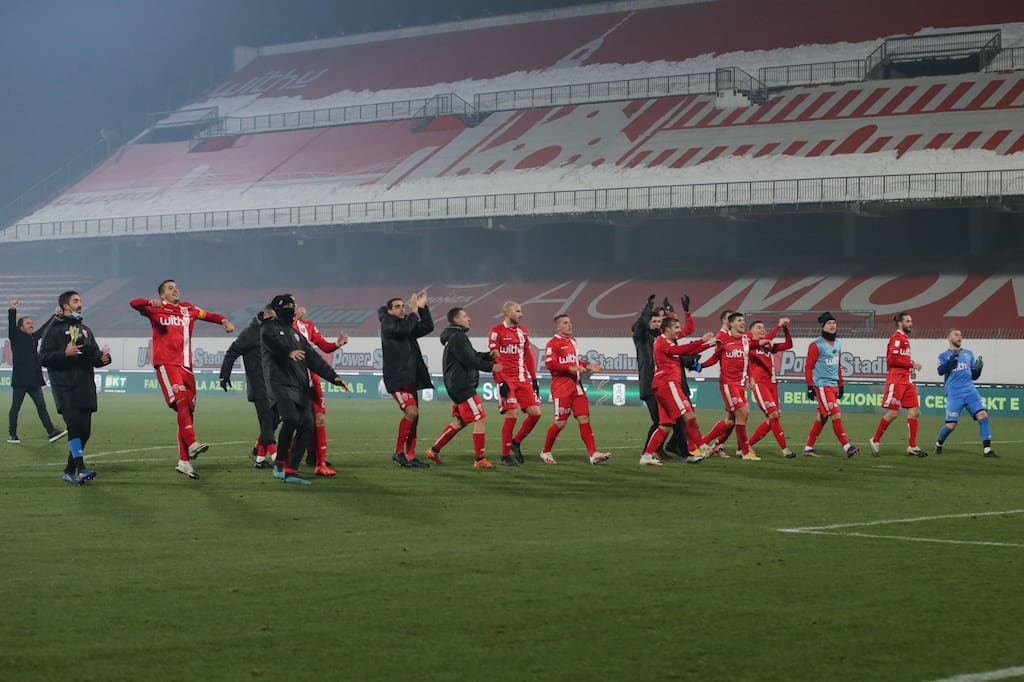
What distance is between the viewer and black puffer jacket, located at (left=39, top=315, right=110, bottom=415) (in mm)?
15727

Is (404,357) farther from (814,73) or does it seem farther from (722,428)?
(814,73)

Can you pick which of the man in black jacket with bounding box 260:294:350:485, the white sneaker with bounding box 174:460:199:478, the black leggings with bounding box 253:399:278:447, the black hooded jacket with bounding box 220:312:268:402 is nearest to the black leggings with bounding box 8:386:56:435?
the black hooded jacket with bounding box 220:312:268:402

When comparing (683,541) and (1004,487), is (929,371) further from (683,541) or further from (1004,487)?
(683,541)

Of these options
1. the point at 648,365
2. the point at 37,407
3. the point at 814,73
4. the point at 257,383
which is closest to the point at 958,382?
the point at 648,365

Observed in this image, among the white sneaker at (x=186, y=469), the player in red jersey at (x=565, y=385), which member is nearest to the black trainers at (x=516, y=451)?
the player in red jersey at (x=565, y=385)

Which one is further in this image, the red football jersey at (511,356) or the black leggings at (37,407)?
the black leggings at (37,407)

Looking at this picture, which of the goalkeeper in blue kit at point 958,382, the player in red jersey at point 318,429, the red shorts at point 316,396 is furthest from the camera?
the goalkeeper in blue kit at point 958,382

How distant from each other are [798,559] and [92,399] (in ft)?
29.6

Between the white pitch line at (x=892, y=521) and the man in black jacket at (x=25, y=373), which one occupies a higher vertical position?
the man in black jacket at (x=25, y=373)

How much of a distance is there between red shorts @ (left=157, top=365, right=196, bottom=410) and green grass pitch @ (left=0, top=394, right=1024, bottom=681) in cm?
94

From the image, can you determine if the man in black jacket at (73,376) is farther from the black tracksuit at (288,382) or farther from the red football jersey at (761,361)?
the red football jersey at (761,361)

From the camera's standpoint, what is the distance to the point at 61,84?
267 ft

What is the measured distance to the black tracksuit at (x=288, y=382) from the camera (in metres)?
15.6

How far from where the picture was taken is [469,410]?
18594 mm
